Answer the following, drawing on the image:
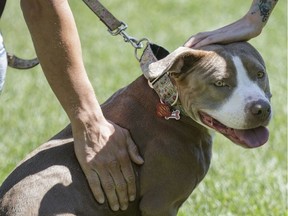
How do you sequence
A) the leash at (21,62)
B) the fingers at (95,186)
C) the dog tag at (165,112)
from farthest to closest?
1. the leash at (21,62)
2. the dog tag at (165,112)
3. the fingers at (95,186)

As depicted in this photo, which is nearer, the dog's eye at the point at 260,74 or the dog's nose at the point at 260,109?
the dog's nose at the point at 260,109

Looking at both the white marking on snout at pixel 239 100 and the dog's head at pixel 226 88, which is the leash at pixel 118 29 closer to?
the dog's head at pixel 226 88

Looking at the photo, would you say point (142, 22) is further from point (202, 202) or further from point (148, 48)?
point (148, 48)

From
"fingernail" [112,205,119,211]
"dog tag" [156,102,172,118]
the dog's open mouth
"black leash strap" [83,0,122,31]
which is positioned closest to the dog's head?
the dog's open mouth

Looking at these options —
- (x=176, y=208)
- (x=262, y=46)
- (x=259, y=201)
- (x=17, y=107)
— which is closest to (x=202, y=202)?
(x=259, y=201)

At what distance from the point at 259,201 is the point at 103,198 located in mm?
1767

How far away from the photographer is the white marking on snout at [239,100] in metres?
4.40

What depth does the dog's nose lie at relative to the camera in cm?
435

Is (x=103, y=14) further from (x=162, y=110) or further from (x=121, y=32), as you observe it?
(x=162, y=110)

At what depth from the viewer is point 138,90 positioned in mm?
4848

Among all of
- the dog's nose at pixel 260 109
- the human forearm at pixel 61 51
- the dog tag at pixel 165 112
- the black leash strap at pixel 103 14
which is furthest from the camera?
the black leash strap at pixel 103 14

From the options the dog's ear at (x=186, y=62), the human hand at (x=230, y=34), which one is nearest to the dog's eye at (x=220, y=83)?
the dog's ear at (x=186, y=62)

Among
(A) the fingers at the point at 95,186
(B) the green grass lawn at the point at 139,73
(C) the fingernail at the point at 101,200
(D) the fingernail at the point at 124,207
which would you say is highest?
Answer: (A) the fingers at the point at 95,186

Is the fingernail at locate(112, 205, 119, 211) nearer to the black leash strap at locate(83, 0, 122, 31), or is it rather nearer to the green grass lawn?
the black leash strap at locate(83, 0, 122, 31)
